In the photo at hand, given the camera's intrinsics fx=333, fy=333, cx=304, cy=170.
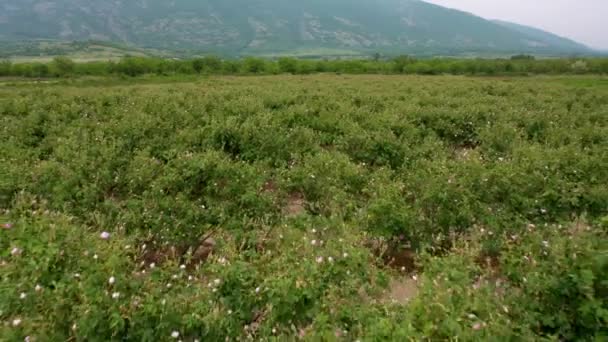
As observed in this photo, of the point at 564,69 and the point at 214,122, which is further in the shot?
the point at 564,69

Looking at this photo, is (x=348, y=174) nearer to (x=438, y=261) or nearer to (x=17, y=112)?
(x=438, y=261)

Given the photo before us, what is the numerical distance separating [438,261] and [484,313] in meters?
0.79

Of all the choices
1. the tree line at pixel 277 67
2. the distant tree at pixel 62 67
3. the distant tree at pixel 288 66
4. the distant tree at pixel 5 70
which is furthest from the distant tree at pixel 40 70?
the distant tree at pixel 288 66

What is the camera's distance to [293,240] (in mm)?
4441

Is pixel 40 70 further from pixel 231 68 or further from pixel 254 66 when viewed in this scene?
pixel 254 66

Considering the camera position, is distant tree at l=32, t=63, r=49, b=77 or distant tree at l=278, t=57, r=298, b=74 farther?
distant tree at l=278, t=57, r=298, b=74

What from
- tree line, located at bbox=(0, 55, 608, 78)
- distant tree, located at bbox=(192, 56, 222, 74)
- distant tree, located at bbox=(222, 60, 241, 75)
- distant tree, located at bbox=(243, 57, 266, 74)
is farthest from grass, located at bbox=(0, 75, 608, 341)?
distant tree, located at bbox=(243, 57, 266, 74)

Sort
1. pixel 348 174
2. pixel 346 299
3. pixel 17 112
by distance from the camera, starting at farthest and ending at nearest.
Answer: pixel 17 112 < pixel 348 174 < pixel 346 299

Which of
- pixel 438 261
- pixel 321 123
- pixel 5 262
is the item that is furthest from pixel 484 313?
pixel 321 123

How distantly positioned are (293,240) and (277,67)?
246 feet

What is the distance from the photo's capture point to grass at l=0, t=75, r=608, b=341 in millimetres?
3045

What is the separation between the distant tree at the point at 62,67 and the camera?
2406 inches

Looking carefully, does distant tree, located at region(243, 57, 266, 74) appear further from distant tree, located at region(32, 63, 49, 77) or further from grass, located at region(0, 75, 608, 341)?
grass, located at region(0, 75, 608, 341)

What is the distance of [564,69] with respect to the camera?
69.6 metres
